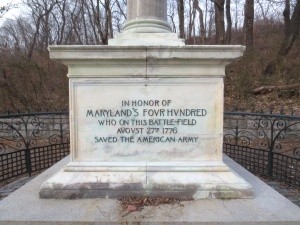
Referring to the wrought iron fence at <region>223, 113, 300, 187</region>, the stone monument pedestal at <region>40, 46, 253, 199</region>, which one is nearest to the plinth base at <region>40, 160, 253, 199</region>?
the stone monument pedestal at <region>40, 46, 253, 199</region>

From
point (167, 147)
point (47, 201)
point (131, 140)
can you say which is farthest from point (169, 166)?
point (47, 201)

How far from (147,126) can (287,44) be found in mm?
11536

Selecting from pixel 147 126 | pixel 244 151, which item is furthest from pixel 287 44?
pixel 147 126

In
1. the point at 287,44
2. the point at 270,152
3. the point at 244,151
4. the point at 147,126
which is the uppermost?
the point at 287,44

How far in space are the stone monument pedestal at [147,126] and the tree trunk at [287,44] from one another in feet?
30.6

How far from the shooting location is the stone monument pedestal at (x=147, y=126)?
2898 millimetres

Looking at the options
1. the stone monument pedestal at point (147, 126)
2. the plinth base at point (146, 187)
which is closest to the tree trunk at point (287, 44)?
the stone monument pedestal at point (147, 126)

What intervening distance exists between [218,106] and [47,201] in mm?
1960

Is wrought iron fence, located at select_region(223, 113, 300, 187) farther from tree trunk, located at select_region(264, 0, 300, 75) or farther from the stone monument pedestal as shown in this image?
tree trunk, located at select_region(264, 0, 300, 75)

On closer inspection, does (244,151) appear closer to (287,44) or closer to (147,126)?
(147,126)

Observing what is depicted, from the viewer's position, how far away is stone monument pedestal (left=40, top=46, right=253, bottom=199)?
9.51 feet

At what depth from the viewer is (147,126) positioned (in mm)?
3086

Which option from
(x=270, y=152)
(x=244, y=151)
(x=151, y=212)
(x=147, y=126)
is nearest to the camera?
(x=151, y=212)

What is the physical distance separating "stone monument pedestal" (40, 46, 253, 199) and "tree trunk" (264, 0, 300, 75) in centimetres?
931
